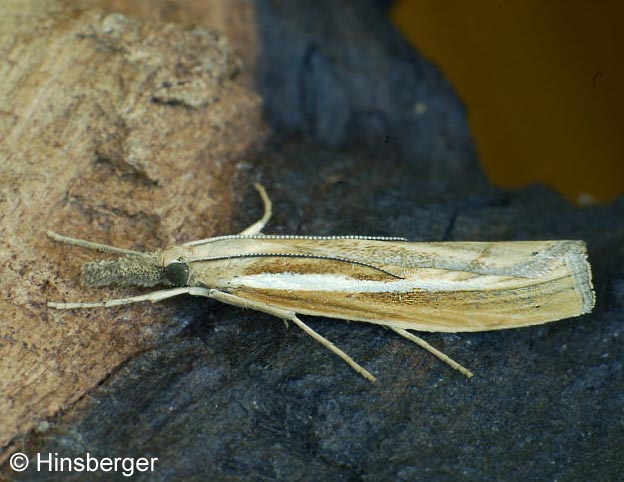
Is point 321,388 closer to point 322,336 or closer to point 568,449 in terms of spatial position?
point 322,336

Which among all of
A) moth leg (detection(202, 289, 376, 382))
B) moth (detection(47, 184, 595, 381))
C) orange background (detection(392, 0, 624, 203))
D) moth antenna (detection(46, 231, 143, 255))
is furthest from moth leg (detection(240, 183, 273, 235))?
orange background (detection(392, 0, 624, 203))

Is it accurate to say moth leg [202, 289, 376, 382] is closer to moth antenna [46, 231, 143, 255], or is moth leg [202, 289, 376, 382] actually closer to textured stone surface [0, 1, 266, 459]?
textured stone surface [0, 1, 266, 459]

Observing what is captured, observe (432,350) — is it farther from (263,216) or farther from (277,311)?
(263,216)

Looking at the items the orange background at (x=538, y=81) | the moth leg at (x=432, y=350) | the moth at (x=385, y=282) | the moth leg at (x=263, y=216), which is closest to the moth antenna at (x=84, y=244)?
the moth at (x=385, y=282)

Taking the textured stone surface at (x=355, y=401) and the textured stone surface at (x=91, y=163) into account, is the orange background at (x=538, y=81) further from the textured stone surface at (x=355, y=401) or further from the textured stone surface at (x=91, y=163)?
the textured stone surface at (x=91, y=163)

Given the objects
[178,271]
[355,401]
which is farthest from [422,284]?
[178,271]

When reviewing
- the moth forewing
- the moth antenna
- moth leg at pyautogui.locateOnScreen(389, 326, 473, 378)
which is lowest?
moth leg at pyautogui.locateOnScreen(389, 326, 473, 378)
